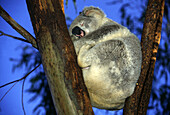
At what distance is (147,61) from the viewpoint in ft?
4.68

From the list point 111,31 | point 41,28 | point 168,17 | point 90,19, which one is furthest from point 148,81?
point 168,17

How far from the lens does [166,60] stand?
3117mm

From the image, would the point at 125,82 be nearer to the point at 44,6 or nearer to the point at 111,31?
the point at 111,31

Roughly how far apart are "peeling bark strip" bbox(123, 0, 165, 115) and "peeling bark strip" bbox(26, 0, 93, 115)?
0.50m

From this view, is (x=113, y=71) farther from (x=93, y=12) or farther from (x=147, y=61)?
(x=93, y=12)

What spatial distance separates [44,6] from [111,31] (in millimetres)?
540

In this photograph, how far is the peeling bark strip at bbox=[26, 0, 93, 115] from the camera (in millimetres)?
1010

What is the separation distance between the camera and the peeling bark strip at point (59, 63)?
3.31 ft

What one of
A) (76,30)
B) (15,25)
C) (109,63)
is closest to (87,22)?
(76,30)

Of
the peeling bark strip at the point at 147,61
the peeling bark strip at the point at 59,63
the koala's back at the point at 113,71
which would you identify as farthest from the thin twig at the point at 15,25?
the peeling bark strip at the point at 147,61

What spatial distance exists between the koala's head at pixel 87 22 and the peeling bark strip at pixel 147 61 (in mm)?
424

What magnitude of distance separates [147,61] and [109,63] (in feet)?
1.32

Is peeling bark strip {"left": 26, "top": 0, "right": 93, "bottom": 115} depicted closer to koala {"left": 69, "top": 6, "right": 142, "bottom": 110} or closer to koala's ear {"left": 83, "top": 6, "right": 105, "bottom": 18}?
koala {"left": 69, "top": 6, "right": 142, "bottom": 110}

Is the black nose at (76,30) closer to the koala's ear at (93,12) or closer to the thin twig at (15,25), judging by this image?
the koala's ear at (93,12)
